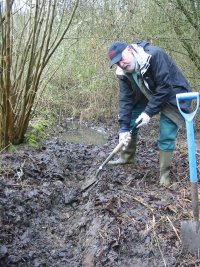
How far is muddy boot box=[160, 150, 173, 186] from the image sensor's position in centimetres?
449

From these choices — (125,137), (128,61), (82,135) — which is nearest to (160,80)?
(128,61)

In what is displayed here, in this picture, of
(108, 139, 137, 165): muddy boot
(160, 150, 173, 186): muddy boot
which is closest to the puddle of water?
(108, 139, 137, 165): muddy boot

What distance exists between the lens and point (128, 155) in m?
5.29

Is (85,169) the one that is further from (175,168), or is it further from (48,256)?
(48,256)

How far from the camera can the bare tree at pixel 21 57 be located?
16.2ft

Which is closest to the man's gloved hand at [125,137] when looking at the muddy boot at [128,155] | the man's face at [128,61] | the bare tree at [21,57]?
the muddy boot at [128,155]

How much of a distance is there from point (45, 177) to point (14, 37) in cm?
208

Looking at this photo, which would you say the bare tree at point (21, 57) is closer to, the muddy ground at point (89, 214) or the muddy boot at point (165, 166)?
the muddy ground at point (89, 214)

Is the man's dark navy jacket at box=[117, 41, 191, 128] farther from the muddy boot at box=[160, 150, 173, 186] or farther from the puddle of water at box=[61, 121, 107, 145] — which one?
the puddle of water at box=[61, 121, 107, 145]

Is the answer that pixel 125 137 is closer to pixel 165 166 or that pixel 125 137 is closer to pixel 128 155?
pixel 165 166

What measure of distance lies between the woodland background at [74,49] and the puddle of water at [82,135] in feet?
1.29

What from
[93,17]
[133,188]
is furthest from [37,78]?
[93,17]

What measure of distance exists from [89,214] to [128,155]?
4.97 feet

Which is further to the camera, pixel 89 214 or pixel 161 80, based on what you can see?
pixel 161 80
